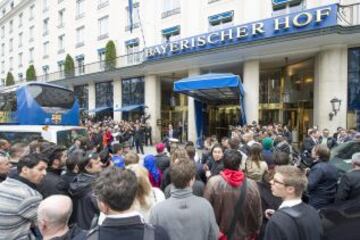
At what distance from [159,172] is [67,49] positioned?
32.0 meters

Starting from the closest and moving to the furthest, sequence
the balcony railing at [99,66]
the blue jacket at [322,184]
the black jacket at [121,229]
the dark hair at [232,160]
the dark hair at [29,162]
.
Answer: the black jacket at [121,229] < the dark hair at [29,162] < the dark hair at [232,160] < the blue jacket at [322,184] < the balcony railing at [99,66]

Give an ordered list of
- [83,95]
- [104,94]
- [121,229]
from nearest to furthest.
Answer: [121,229] < [104,94] < [83,95]

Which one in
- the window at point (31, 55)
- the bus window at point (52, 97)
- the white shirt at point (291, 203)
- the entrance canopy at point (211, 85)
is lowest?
the white shirt at point (291, 203)

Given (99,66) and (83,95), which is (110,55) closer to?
(99,66)

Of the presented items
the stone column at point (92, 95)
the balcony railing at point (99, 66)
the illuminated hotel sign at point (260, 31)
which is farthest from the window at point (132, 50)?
the stone column at point (92, 95)

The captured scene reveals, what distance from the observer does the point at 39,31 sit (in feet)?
130

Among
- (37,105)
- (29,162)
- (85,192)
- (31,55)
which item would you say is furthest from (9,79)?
(85,192)

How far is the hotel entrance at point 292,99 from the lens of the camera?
1980cm

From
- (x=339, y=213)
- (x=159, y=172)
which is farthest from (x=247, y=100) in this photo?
(x=339, y=213)

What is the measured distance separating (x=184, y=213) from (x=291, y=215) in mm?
868

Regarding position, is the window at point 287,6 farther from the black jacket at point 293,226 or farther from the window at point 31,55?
→ the window at point 31,55

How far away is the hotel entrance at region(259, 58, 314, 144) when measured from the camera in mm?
19797

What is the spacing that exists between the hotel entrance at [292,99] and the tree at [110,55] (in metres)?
12.5

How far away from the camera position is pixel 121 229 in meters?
2.02
